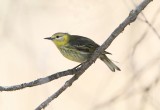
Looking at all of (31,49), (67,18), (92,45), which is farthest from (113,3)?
(92,45)

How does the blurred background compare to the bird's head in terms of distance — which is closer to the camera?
the bird's head

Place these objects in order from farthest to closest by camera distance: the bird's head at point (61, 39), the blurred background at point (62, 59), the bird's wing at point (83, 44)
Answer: the blurred background at point (62, 59), the bird's head at point (61, 39), the bird's wing at point (83, 44)

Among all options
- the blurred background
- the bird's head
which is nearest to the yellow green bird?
the bird's head

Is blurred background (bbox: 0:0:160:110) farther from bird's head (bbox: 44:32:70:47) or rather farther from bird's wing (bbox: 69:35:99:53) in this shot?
bird's wing (bbox: 69:35:99:53)

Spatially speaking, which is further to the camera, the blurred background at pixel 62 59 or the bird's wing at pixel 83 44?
the blurred background at pixel 62 59

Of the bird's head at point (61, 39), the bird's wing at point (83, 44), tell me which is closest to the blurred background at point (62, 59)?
the bird's head at point (61, 39)

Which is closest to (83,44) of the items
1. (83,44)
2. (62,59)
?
(83,44)

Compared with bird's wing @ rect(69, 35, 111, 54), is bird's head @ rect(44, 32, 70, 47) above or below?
below

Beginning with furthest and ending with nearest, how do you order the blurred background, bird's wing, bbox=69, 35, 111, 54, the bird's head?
the blurred background
the bird's head
bird's wing, bbox=69, 35, 111, 54

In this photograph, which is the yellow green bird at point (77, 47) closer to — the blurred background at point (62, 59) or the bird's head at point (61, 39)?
the bird's head at point (61, 39)
